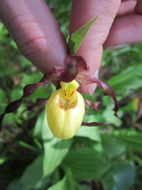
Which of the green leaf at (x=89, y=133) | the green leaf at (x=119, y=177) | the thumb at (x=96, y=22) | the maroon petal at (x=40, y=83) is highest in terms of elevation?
the thumb at (x=96, y=22)

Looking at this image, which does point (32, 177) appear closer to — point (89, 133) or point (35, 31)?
point (89, 133)

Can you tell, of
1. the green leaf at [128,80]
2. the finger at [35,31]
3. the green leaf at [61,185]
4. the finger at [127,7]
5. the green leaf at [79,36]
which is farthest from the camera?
the green leaf at [128,80]

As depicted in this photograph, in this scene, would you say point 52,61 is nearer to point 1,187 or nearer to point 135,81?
point 135,81

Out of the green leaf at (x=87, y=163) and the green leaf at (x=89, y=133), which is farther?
the green leaf at (x=87, y=163)

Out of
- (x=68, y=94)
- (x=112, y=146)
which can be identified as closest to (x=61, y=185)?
(x=112, y=146)

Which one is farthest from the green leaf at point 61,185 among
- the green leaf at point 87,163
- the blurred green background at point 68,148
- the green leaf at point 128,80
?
the green leaf at point 128,80

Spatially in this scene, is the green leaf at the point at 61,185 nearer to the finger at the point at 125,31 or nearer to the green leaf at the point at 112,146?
the green leaf at the point at 112,146
